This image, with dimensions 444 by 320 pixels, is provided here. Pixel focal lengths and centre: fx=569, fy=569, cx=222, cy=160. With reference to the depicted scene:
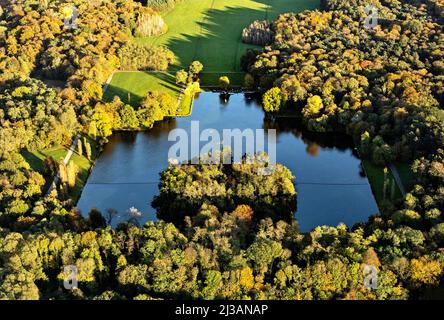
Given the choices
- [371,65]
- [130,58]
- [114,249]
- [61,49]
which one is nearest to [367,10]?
[371,65]

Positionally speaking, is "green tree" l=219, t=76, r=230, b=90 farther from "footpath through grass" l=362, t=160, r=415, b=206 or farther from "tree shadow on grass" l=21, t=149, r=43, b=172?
"tree shadow on grass" l=21, t=149, r=43, b=172

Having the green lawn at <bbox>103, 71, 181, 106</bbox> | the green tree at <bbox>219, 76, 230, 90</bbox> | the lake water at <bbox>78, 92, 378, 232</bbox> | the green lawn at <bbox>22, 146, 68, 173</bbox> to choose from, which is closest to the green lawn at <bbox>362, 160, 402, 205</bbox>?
the lake water at <bbox>78, 92, 378, 232</bbox>

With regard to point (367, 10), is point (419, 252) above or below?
below

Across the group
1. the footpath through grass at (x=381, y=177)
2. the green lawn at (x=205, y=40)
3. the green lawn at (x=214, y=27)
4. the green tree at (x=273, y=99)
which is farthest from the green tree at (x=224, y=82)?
the footpath through grass at (x=381, y=177)

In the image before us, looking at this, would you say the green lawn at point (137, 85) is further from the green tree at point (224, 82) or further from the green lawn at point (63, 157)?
the green lawn at point (63, 157)

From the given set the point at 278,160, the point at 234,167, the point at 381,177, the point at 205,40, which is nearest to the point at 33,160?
the point at 234,167

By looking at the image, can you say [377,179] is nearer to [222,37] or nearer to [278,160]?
[278,160]
